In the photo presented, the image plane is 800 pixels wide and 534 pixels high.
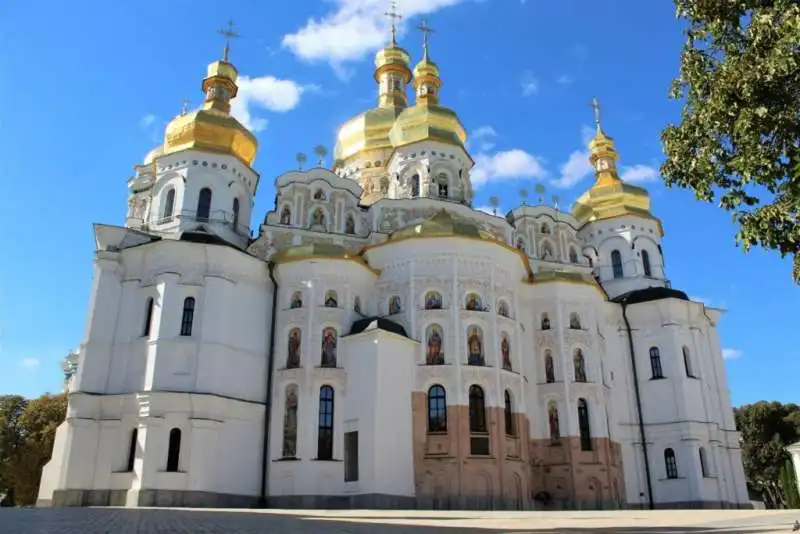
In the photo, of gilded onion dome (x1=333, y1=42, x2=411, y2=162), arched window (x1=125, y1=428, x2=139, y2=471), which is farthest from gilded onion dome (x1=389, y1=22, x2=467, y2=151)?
arched window (x1=125, y1=428, x2=139, y2=471)

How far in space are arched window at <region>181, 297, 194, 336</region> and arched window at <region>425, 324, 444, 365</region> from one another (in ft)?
28.3

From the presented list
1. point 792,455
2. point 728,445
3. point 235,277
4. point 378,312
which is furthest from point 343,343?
point 792,455

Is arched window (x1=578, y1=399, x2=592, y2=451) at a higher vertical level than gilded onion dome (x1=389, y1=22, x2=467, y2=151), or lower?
lower

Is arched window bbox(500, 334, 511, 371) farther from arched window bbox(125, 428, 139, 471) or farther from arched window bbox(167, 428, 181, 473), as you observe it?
arched window bbox(125, 428, 139, 471)

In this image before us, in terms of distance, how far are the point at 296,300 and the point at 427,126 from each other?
12753 millimetres

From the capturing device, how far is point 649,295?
33.1 meters

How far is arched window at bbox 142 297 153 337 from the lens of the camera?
81.4ft

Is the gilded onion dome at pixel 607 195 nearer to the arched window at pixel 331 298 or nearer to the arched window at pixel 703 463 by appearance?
the arched window at pixel 703 463

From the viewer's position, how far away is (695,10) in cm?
1109

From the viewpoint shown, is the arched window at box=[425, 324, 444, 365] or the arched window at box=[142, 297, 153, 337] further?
the arched window at box=[425, 324, 444, 365]

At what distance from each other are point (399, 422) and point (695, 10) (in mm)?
16692

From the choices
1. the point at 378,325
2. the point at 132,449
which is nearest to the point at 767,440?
the point at 378,325

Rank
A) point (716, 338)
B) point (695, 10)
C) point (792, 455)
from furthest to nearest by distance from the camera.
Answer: point (792, 455) → point (716, 338) → point (695, 10)

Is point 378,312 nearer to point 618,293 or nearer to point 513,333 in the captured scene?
point 513,333
